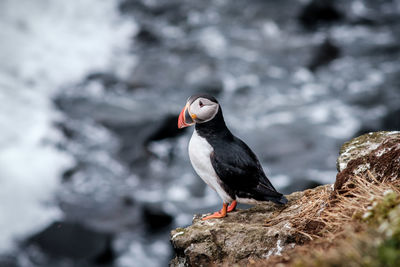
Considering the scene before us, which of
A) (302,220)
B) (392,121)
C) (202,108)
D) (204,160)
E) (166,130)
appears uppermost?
(166,130)

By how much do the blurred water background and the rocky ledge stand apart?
209 inches

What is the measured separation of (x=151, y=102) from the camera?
13.4 m

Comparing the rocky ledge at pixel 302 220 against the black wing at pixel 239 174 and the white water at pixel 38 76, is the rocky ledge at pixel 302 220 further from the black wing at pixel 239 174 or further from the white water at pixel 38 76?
the white water at pixel 38 76

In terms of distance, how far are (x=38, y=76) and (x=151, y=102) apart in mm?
4155

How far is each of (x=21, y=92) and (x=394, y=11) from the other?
12.6 m

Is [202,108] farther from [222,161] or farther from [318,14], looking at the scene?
[318,14]

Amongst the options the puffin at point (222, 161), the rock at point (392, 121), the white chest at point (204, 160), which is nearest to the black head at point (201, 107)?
the puffin at point (222, 161)

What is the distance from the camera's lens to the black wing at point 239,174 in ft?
16.3

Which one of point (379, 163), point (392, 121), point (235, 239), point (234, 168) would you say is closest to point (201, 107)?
point (234, 168)

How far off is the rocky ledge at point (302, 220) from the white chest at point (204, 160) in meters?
0.40

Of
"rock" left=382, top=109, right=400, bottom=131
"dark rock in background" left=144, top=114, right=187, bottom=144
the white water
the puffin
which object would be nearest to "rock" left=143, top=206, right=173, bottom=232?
the white water

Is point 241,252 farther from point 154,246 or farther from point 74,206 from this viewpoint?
point 74,206

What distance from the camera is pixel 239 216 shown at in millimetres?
5090

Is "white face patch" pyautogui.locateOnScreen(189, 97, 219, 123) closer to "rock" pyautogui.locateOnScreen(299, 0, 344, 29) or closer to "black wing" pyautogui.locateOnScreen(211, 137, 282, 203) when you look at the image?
"black wing" pyautogui.locateOnScreen(211, 137, 282, 203)
